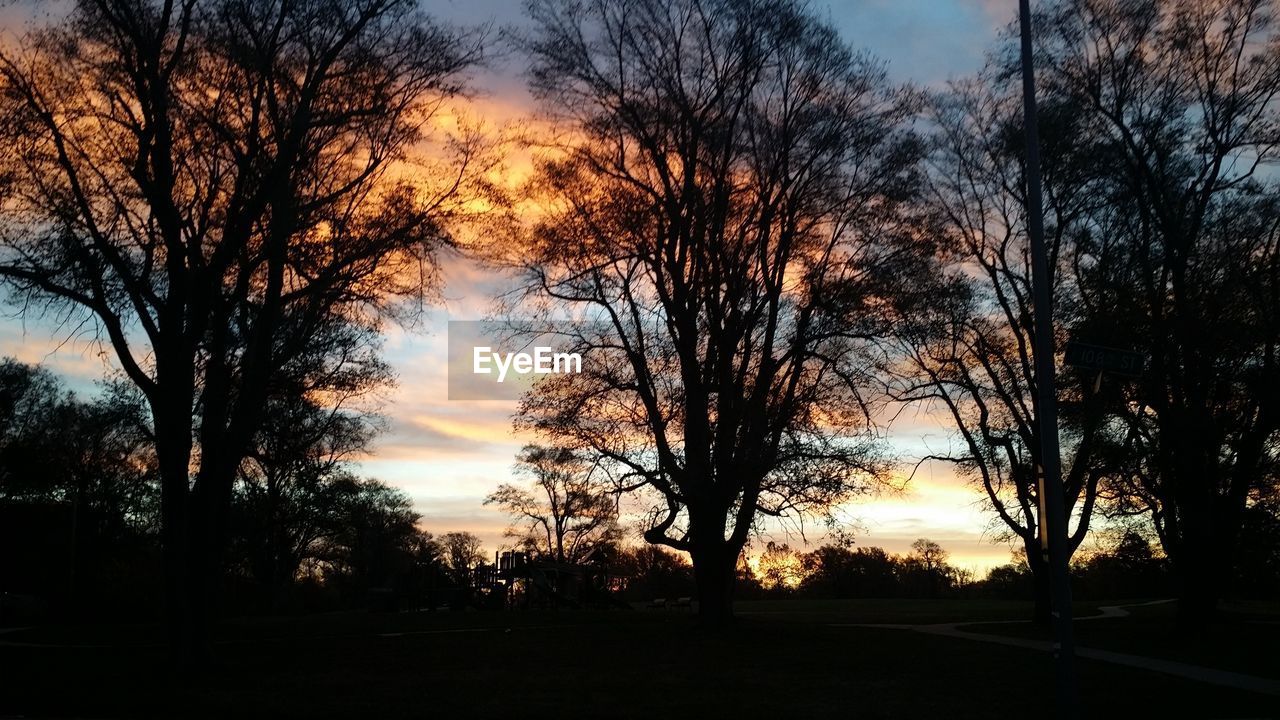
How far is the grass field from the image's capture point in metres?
15.1

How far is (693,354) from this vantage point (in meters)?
25.6

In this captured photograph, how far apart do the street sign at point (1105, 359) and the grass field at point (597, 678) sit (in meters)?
5.00

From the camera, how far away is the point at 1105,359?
13.1 meters

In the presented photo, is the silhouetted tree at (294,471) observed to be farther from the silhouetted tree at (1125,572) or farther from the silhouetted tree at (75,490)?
the silhouetted tree at (1125,572)

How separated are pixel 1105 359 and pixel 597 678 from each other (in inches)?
400

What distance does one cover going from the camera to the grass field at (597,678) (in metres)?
15.1

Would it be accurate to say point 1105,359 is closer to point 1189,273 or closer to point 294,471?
Result: point 1189,273

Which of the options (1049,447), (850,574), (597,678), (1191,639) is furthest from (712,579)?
(850,574)

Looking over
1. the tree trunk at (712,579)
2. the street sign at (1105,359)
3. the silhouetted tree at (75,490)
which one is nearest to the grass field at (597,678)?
the tree trunk at (712,579)

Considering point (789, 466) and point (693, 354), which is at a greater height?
point (693, 354)

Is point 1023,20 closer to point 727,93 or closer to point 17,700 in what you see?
point 727,93

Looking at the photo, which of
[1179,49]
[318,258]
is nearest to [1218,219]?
[1179,49]

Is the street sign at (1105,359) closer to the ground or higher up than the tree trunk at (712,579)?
higher up

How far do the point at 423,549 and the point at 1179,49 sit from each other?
68.6 m
